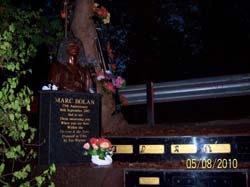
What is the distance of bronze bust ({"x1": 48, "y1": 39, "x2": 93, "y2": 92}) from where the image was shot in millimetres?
7859

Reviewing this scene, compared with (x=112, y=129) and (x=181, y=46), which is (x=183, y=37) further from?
(x=112, y=129)

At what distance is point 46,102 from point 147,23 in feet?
30.6

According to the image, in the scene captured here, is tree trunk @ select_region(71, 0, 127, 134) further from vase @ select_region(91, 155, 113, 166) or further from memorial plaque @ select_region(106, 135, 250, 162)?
vase @ select_region(91, 155, 113, 166)

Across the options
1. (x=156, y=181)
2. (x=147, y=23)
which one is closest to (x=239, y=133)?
(x=156, y=181)

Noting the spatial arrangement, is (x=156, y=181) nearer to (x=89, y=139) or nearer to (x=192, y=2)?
(x=89, y=139)

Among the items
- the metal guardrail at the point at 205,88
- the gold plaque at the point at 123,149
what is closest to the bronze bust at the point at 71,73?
the gold plaque at the point at 123,149

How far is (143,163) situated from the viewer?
7.25 m

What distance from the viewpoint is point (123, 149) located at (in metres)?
7.55

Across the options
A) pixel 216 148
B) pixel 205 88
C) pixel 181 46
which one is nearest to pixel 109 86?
pixel 205 88

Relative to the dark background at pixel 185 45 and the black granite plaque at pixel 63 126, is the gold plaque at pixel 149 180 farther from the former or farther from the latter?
the dark background at pixel 185 45

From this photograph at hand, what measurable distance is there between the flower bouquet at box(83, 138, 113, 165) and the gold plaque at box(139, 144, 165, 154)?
0.59 m

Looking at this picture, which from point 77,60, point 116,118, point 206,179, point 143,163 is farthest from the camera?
point 116,118
